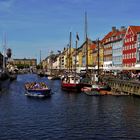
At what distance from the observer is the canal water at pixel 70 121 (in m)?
33.6

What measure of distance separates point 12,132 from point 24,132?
3.29 feet

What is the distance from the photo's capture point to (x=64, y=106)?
176ft

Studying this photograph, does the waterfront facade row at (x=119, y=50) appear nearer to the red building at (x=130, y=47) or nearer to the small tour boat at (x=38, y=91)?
the red building at (x=130, y=47)

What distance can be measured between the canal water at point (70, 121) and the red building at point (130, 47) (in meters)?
60.4

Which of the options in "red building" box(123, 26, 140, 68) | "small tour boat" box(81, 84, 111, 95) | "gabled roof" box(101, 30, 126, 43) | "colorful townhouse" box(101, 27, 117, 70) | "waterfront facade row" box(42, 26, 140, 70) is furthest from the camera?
"colorful townhouse" box(101, 27, 117, 70)

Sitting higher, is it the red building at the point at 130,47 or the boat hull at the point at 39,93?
the red building at the point at 130,47

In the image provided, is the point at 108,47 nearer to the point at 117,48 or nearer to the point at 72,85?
the point at 117,48

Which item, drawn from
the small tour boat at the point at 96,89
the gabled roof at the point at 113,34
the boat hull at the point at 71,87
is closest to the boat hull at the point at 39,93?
the small tour boat at the point at 96,89

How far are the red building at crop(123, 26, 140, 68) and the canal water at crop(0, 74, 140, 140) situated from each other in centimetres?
6044

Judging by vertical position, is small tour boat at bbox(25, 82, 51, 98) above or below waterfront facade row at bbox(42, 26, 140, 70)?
below

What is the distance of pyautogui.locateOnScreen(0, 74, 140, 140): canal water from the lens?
33.6 meters

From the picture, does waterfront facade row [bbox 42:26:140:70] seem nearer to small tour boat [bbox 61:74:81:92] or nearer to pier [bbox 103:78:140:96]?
small tour boat [bbox 61:74:81:92]

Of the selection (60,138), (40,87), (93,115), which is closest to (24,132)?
(60,138)

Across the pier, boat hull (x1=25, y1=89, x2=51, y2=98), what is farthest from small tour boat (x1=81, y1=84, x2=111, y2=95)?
boat hull (x1=25, y1=89, x2=51, y2=98)
